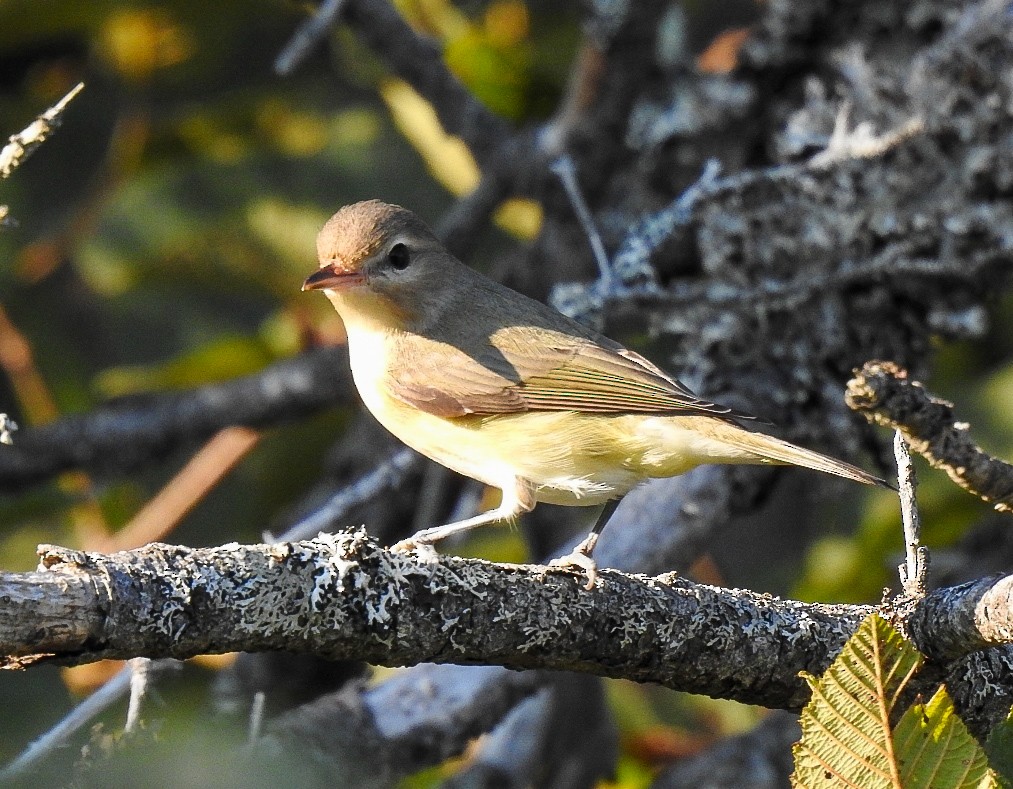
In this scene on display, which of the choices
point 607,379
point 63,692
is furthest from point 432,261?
point 63,692

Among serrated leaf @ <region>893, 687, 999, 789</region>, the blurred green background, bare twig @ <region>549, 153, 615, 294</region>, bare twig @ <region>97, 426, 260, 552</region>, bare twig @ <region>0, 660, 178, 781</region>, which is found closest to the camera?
serrated leaf @ <region>893, 687, 999, 789</region>

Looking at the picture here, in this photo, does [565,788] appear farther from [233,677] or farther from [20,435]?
[20,435]

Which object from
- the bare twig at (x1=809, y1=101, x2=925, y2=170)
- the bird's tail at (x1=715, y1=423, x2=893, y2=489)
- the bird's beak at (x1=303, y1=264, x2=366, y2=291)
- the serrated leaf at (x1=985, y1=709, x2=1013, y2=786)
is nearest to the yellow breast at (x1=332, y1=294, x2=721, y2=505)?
the bird's tail at (x1=715, y1=423, x2=893, y2=489)

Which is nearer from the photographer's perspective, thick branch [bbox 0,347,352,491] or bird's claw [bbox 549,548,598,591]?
bird's claw [bbox 549,548,598,591]

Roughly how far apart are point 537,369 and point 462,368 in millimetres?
213

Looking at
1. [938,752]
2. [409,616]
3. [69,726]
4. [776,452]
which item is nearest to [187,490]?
[69,726]

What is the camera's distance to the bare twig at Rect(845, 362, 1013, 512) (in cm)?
158

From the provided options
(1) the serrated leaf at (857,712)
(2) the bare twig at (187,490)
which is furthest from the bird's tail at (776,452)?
(2) the bare twig at (187,490)

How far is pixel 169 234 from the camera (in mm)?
4324

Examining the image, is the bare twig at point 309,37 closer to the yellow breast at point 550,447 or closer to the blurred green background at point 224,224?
the blurred green background at point 224,224

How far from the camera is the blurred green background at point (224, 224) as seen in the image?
4.18 metres

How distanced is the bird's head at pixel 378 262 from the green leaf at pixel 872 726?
2095 mm

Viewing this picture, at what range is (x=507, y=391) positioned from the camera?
3.42m

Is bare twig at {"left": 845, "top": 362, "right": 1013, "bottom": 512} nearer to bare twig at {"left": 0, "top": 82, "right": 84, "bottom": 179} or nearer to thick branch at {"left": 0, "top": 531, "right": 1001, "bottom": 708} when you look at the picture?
thick branch at {"left": 0, "top": 531, "right": 1001, "bottom": 708}
